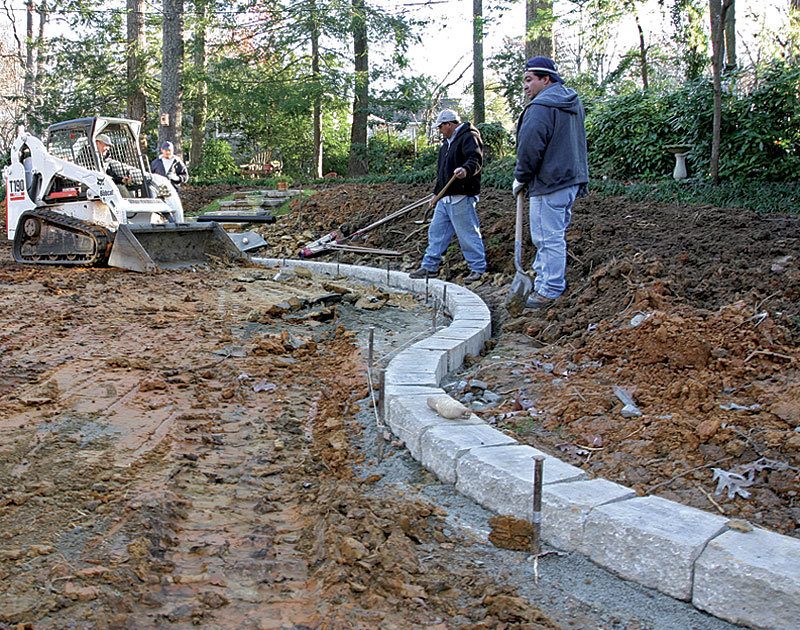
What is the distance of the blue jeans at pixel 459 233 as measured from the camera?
818cm

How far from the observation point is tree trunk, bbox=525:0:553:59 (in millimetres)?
16591

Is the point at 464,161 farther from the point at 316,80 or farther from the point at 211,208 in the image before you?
→ the point at 316,80

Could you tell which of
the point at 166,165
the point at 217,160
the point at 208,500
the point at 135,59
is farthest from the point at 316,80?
the point at 208,500

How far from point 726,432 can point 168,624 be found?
87.5 inches

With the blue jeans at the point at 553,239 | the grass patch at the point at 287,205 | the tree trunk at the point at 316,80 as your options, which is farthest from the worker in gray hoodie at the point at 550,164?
the tree trunk at the point at 316,80

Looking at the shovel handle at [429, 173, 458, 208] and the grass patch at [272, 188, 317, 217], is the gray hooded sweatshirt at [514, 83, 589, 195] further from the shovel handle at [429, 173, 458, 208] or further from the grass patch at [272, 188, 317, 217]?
the grass patch at [272, 188, 317, 217]

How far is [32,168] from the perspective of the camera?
1071 centimetres

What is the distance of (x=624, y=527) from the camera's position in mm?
2518

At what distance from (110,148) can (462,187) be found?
553cm

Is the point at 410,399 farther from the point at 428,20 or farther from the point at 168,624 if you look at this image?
the point at 428,20

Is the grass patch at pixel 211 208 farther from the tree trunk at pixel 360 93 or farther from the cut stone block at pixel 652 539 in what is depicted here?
the cut stone block at pixel 652 539

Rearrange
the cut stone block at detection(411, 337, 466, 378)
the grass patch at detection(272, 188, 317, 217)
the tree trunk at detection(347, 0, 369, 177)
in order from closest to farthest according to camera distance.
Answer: the cut stone block at detection(411, 337, 466, 378) < the grass patch at detection(272, 188, 317, 217) < the tree trunk at detection(347, 0, 369, 177)

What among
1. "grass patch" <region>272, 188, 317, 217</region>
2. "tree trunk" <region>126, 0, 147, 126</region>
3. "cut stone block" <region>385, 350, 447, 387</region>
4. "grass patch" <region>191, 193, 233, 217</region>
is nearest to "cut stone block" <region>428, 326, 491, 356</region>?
"cut stone block" <region>385, 350, 447, 387</region>

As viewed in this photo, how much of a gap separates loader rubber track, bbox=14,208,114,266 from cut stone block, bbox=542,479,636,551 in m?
8.32
